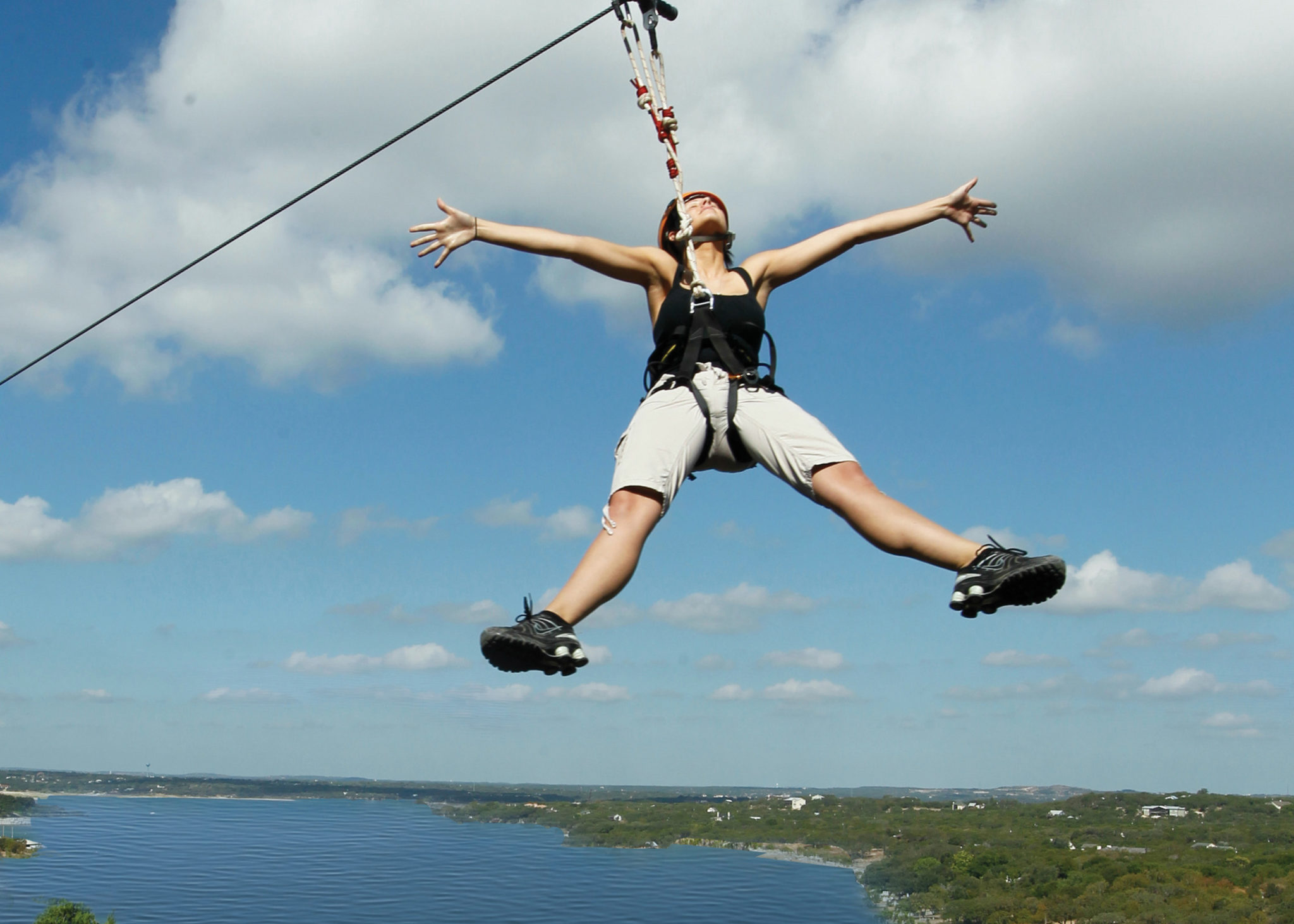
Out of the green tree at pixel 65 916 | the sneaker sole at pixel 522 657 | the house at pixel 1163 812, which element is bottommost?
the green tree at pixel 65 916

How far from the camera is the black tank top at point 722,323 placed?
4.13 meters

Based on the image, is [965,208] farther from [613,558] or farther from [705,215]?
[613,558]

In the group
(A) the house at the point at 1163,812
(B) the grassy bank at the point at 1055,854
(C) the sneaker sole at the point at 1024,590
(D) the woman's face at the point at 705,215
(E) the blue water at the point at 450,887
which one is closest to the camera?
(C) the sneaker sole at the point at 1024,590

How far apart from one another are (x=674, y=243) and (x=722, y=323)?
45 centimetres

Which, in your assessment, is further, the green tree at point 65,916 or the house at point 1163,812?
the house at point 1163,812

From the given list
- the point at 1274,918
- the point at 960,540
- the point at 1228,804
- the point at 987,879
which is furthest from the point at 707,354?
the point at 1228,804

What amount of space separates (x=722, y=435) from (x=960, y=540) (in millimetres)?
969

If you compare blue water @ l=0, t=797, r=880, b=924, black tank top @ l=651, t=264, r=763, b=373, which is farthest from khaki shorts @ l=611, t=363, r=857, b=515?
blue water @ l=0, t=797, r=880, b=924

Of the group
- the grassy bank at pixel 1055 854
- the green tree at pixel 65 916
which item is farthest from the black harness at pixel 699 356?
the grassy bank at pixel 1055 854

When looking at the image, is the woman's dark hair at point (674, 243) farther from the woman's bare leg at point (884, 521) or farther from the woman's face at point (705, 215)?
the woman's bare leg at point (884, 521)

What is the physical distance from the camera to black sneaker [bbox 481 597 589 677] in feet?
10.9

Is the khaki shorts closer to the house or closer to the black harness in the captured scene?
the black harness

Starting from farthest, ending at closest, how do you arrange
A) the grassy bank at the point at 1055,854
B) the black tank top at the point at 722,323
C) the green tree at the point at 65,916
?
the grassy bank at the point at 1055,854 → the green tree at the point at 65,916 → the black tank top at the point at 722,323

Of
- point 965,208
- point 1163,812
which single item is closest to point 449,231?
point 965,208
